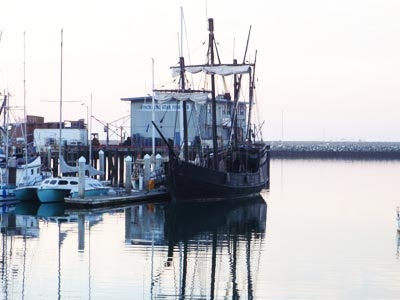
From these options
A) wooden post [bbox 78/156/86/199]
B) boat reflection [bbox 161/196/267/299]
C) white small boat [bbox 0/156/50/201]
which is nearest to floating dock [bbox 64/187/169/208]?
wooden post [bbox 78/156/86/199]

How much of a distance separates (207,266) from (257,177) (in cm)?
3604

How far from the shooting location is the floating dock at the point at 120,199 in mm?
54094

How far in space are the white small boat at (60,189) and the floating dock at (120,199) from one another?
134cm

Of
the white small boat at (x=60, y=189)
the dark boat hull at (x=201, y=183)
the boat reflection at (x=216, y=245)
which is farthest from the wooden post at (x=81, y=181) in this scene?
the dark boat hull at (x=201, y=183)

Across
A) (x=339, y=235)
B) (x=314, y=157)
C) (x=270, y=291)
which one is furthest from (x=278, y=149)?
(x=270, y=291)

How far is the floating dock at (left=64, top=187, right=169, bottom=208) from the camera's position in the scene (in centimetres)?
5409

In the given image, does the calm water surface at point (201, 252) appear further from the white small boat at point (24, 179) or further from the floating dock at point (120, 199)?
the white small boat at point (24, 179)

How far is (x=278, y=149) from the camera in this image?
610ft

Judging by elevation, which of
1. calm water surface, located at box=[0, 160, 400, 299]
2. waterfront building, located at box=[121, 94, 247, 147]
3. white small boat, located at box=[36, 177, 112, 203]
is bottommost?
calm water surface, located at box=[0, 160, 400, 299]

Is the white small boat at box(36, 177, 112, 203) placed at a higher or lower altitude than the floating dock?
higher

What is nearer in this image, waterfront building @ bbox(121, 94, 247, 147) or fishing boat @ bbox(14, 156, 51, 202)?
fishing boat @ bbox(14, 156, 51, 202)

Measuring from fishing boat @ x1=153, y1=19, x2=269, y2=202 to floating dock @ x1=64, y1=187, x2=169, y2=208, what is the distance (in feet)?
5.61

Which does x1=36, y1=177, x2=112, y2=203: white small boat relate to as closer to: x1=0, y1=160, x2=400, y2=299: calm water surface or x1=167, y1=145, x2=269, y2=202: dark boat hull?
x1=0, y1=160, x2=400, y2=299: calm water surface

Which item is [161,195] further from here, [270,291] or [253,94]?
[270,291]
